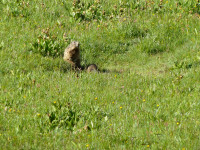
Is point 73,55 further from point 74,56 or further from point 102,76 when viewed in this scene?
point 102,76

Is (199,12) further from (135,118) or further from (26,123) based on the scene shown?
(26,123)

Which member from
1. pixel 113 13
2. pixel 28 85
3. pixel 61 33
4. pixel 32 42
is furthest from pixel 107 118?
pixel 113 13

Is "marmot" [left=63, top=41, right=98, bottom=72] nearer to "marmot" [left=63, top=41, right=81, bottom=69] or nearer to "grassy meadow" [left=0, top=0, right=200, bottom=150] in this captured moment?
"marmot" [left=63, top=41, right=81, bottom=69]

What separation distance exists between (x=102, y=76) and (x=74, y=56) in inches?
47.9

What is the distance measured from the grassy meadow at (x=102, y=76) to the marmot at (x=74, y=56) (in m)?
0.20

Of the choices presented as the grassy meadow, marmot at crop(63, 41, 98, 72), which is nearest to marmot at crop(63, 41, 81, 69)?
marmot at crop(63, 41, 98, 72)

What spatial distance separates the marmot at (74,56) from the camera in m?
10.2

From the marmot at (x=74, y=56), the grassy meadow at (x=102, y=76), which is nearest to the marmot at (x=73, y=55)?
the marmot at (x=74, y=56)

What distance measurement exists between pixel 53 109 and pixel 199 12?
8.52 meters

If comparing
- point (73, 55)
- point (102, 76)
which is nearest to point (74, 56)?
point (73, 55)

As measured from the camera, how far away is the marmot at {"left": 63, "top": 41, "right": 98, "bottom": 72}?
10.2m

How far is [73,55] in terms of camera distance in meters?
10.3

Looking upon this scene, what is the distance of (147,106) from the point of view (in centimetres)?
779

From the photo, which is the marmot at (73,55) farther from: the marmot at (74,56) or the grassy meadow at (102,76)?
the grassy meadow at (102,76)
